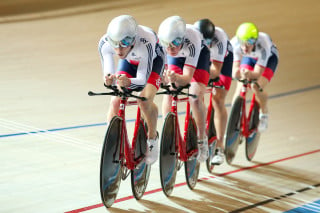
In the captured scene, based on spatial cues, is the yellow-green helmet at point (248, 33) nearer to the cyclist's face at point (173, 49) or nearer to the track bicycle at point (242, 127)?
the track bicycle at point (242, 127)

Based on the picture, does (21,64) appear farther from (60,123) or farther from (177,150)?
(177,150)

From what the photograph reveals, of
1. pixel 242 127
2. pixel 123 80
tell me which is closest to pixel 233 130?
pixel 242 127

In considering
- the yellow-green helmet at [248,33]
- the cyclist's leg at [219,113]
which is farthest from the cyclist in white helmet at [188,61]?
the yellow-green helmet at [248,33]

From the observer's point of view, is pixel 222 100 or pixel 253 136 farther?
pixel 253 136

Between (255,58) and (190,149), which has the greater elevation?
(255,58)

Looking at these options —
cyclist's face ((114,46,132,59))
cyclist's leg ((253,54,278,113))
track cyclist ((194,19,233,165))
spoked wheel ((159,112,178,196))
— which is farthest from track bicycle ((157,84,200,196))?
cyclist's leg ((253,54,278,113))

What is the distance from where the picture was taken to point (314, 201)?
4062 millimetres

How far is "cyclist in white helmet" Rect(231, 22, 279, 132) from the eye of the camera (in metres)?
4.82

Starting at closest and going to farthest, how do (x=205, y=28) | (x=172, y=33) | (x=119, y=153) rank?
(x=119, y=153), (x=172, y=33), (x=205, y=28)

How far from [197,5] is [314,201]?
30.8 feet

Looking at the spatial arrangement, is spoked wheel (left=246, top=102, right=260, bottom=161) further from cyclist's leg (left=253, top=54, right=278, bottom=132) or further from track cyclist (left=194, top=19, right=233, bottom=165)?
track cyclist (left=194, top=19, right=233, bottom=165)

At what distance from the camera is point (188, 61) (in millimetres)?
3926

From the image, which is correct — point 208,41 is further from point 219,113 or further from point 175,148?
point 175,148

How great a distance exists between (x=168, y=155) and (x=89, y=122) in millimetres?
2184
